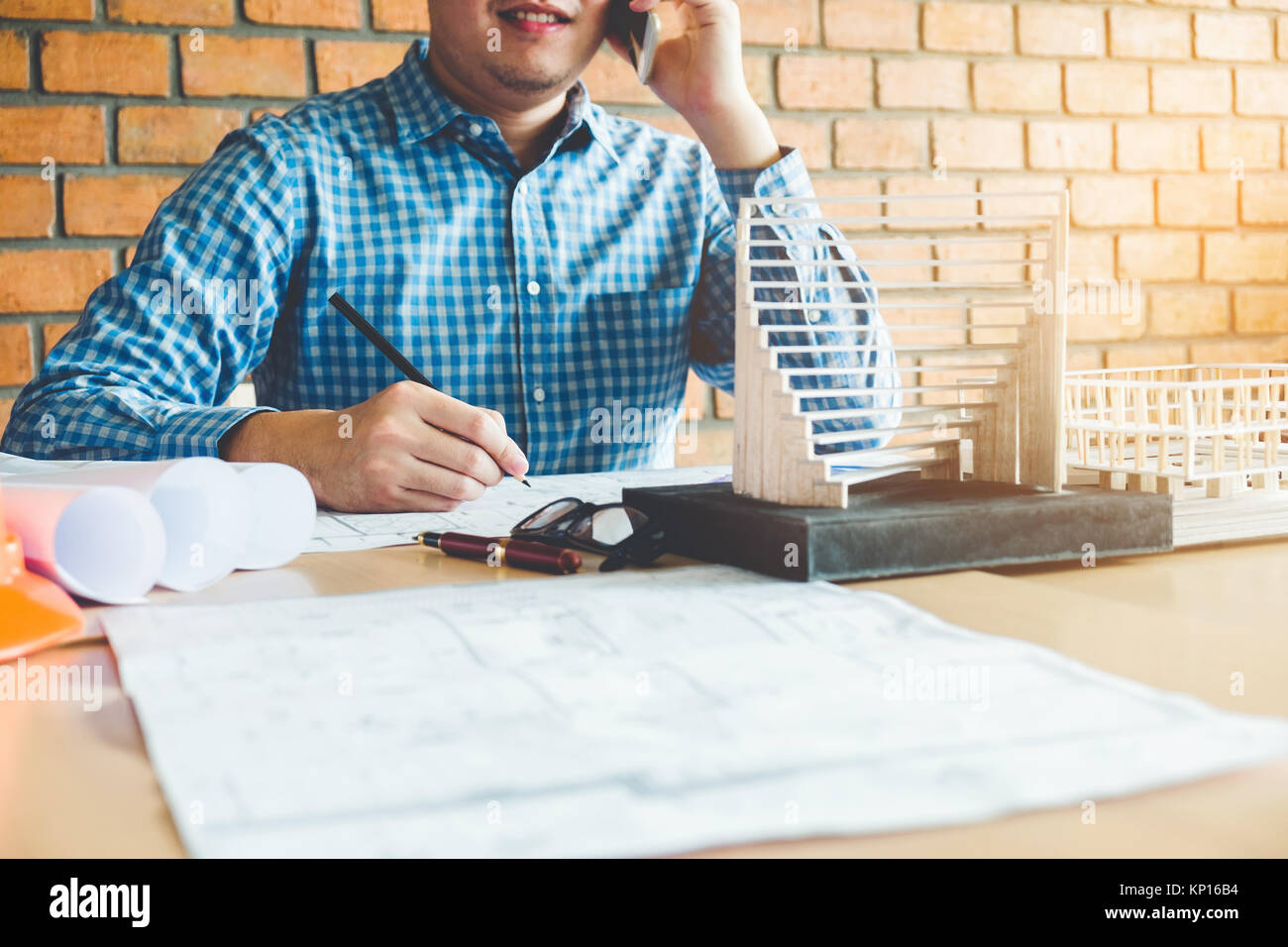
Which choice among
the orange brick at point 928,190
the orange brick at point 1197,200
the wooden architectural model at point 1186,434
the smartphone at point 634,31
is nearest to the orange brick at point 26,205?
the smartphone at point 634,31

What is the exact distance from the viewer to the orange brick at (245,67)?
1685 mm

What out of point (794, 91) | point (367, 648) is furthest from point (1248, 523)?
point (794, 91)

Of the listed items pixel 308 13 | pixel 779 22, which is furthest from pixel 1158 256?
pixel 308 13

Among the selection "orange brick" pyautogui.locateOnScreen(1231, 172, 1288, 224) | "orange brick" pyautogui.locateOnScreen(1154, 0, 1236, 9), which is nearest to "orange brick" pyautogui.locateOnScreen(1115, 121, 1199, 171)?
"orange brick" pyautogui.locateOnScreen(1231, 172, 1288, 224)

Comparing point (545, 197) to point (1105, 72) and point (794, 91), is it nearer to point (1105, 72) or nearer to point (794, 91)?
point (794, 91)

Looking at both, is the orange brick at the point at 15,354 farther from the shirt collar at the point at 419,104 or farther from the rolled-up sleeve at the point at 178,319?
the shirt collar at the point at 419,104

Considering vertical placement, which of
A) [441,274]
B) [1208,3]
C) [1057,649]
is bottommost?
[1057,649]

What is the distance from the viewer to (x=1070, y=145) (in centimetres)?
222

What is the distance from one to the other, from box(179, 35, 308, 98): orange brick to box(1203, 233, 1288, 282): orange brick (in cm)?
176

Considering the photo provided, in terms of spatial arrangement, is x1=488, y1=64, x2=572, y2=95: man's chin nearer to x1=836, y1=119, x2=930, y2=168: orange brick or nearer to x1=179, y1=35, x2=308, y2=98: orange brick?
x1=179, y1=35, x2=308, y2=98: orange brick

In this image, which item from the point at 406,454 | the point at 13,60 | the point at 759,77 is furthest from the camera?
the point at 759,77

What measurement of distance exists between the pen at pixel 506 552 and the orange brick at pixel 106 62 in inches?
46.9

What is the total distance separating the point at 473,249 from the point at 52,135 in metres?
0.70

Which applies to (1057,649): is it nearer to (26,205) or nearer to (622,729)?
(622,729)
